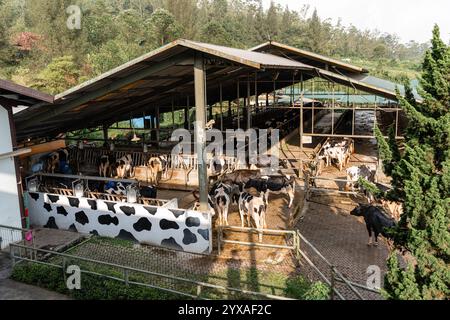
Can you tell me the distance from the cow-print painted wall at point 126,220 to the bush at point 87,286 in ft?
9.20

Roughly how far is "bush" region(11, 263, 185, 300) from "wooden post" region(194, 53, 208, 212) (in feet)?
11.2

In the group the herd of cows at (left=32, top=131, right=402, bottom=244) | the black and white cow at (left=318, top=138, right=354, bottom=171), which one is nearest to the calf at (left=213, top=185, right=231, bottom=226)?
the herd of cows at (left=32, top=131, right=402, bottom=244)

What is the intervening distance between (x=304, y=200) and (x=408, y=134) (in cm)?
881

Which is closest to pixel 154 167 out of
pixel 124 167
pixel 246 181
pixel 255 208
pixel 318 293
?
pixel 124 167

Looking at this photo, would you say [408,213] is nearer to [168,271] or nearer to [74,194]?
[168,271]

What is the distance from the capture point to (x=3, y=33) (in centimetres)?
4616

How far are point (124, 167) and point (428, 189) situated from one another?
13.3m

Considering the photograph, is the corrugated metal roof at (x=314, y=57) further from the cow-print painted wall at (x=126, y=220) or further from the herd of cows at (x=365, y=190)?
the cow-print painted wall at (x=126, y=220)

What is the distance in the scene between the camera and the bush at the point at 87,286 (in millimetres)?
8820

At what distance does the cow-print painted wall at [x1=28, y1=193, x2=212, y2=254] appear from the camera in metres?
11.6

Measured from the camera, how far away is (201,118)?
11.6m

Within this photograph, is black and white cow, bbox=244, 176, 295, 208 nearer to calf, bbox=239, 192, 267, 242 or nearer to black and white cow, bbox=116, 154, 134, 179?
calf, bbox=239, 192, 267, 242

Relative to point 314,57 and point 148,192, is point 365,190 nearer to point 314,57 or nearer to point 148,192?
point 148,192
